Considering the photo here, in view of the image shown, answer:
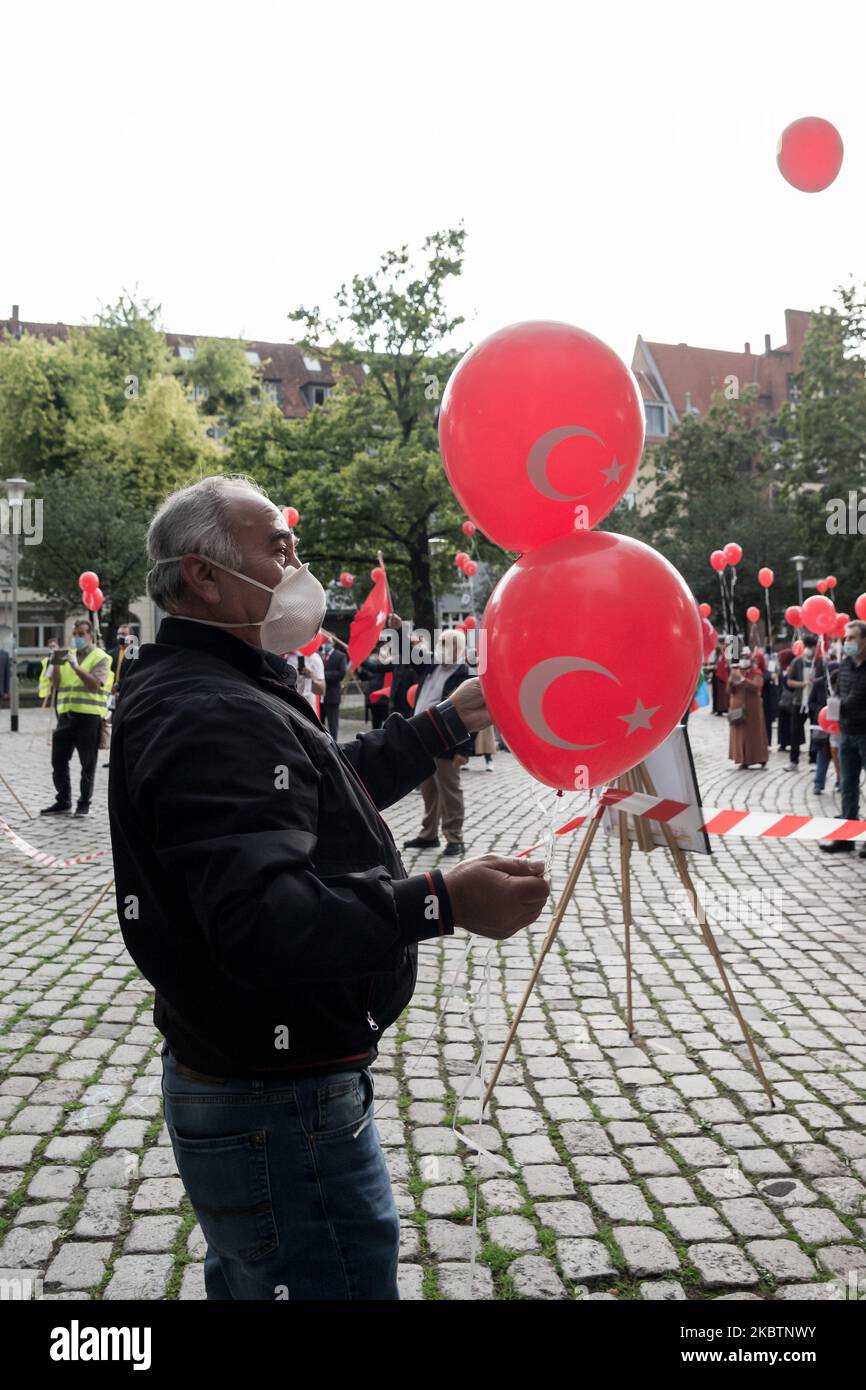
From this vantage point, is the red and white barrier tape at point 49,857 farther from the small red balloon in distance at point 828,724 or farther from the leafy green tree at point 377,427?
the leafy green tree at point 377,427

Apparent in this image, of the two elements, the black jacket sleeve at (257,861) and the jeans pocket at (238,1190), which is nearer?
the black jacket sleeve at (257,861)

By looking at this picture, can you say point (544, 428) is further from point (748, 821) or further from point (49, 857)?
point (49, 857)

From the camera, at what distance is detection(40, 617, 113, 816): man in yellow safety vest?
1105 centimetres

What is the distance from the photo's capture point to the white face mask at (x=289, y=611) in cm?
196

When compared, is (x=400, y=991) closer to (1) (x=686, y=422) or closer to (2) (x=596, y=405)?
(2) (x=596, y=405)

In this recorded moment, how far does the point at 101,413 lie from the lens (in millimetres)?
40344

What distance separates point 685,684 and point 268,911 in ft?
4.44

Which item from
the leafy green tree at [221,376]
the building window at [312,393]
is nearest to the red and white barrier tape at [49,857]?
the leafy green tree at [221,376]

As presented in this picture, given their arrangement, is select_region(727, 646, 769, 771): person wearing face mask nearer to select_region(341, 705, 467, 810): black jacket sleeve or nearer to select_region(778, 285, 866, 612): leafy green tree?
select_region(341, 705, 467, 810): black jacket sleeve

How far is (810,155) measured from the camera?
5.11 metres

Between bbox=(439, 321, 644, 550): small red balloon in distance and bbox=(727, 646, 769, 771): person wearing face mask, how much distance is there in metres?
13.9

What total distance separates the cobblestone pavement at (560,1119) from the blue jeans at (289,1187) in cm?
134

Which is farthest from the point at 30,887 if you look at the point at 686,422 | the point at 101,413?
the point at 686,422

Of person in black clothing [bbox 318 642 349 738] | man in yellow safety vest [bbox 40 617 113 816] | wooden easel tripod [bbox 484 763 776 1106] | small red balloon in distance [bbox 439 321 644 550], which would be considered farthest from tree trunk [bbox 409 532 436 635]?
small red balloon in distance [bbox 439 321 644 550]
